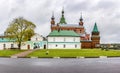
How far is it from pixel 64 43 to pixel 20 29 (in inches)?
1163

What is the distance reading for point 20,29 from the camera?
9538 centimetres

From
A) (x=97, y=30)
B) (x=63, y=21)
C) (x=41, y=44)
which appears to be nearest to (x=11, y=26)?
(x=41, y=44)

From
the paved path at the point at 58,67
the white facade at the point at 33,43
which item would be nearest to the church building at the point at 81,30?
the white facade at the point at 33,43

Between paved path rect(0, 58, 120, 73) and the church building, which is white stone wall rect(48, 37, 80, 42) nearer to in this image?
the church building

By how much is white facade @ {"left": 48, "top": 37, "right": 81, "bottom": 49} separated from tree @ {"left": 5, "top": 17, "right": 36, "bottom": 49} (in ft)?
85.3

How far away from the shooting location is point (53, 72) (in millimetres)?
Answer: 24672

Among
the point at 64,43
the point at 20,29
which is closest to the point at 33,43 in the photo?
the point at 64,43

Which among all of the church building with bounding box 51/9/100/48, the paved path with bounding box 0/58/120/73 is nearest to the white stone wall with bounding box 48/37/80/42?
the church building with bounding box 51/9/100/48

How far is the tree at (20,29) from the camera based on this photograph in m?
93.7

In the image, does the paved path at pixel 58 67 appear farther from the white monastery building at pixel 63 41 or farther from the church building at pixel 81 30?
the church building at pixel 81 30

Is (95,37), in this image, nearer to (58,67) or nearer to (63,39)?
(63,39)

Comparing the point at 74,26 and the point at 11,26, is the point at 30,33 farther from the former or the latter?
the point at 74,26

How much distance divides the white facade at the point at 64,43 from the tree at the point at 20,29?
1023 inches

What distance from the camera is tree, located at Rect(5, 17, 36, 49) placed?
93.7 meters
